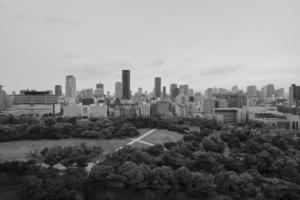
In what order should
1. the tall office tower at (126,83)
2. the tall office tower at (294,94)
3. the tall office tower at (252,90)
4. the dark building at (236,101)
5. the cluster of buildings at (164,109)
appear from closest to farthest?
the cluster of buildings at (164,109), the tall office tower at (294,94), the dark building at (236,101), the tall office tower at (126,83), the tall office tower at (252,90)

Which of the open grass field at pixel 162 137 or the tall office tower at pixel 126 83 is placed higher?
the tall office tower at pixel 126 83

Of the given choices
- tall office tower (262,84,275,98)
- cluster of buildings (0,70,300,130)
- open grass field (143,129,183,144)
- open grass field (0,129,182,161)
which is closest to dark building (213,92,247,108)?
cluster of buildings (0,70,300,130)

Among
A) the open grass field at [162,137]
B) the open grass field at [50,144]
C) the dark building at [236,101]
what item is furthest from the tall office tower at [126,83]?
the open grass field at [50,144]

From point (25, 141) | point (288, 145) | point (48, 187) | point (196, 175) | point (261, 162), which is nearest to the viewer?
point (48, 187)

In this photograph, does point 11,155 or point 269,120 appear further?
point 269,120

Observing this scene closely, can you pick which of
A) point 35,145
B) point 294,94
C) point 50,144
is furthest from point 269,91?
point 35,145

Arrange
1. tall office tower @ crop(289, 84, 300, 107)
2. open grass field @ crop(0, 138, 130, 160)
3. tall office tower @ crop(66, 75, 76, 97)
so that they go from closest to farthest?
open grass field @ crop(0, 138, 130, 160)
tall office tower @ crop(289, 84, 300, 107)
tall office tower @ crop(66, 75, 76, 97)

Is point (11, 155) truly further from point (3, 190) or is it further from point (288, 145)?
point (288, 145)

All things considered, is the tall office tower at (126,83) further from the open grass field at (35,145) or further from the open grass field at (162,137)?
the open grass field at (35,145)

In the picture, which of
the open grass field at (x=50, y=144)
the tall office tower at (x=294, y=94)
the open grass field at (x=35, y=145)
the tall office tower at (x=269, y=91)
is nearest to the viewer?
the open grass field at (x=35, y=145)

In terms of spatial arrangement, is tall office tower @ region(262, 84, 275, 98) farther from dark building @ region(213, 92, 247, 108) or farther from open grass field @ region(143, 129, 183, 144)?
open grass field @ region(143, 129, 183, 144)

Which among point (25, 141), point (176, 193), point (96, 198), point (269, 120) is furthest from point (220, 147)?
point (269, 120)
